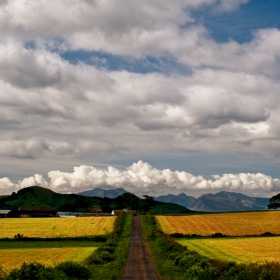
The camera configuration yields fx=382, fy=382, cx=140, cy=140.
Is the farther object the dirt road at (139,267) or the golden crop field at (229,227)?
the golden crop field at (229,227)

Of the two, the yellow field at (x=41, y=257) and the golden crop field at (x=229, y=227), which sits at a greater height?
the yellow field at (x=41, y=257)

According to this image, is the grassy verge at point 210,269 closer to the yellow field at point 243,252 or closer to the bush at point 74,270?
the bush at point 74,270

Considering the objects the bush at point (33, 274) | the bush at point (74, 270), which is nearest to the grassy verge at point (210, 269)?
the bush at point (74, 270)

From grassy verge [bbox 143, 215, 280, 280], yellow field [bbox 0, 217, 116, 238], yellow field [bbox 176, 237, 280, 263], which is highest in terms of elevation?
grassy verge [bbox 143, 215, 280, 280]

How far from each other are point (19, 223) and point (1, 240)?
4160 centimetres

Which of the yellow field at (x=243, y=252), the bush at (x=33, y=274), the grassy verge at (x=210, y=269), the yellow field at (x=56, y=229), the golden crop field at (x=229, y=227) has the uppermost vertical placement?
the bush at (x=33, y=274)

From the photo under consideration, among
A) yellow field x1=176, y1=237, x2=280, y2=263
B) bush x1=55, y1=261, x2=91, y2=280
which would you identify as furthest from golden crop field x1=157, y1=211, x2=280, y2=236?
bush x1=55, y1=261, x2=91, y2=280

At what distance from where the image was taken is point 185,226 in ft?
419

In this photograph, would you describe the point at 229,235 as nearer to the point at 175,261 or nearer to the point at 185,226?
the point at 185,226

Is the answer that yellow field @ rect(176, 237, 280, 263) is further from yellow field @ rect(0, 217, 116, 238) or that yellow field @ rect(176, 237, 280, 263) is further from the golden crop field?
yellow field @ rect(0, 217, 116, 238)

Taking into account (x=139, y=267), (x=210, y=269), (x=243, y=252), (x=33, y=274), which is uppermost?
(x=33, y=274)

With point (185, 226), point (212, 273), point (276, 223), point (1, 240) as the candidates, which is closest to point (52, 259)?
point (212, 273)

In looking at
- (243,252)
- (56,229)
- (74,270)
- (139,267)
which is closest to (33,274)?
(74,270)

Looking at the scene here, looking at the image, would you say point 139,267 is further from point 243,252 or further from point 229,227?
point 229,227
